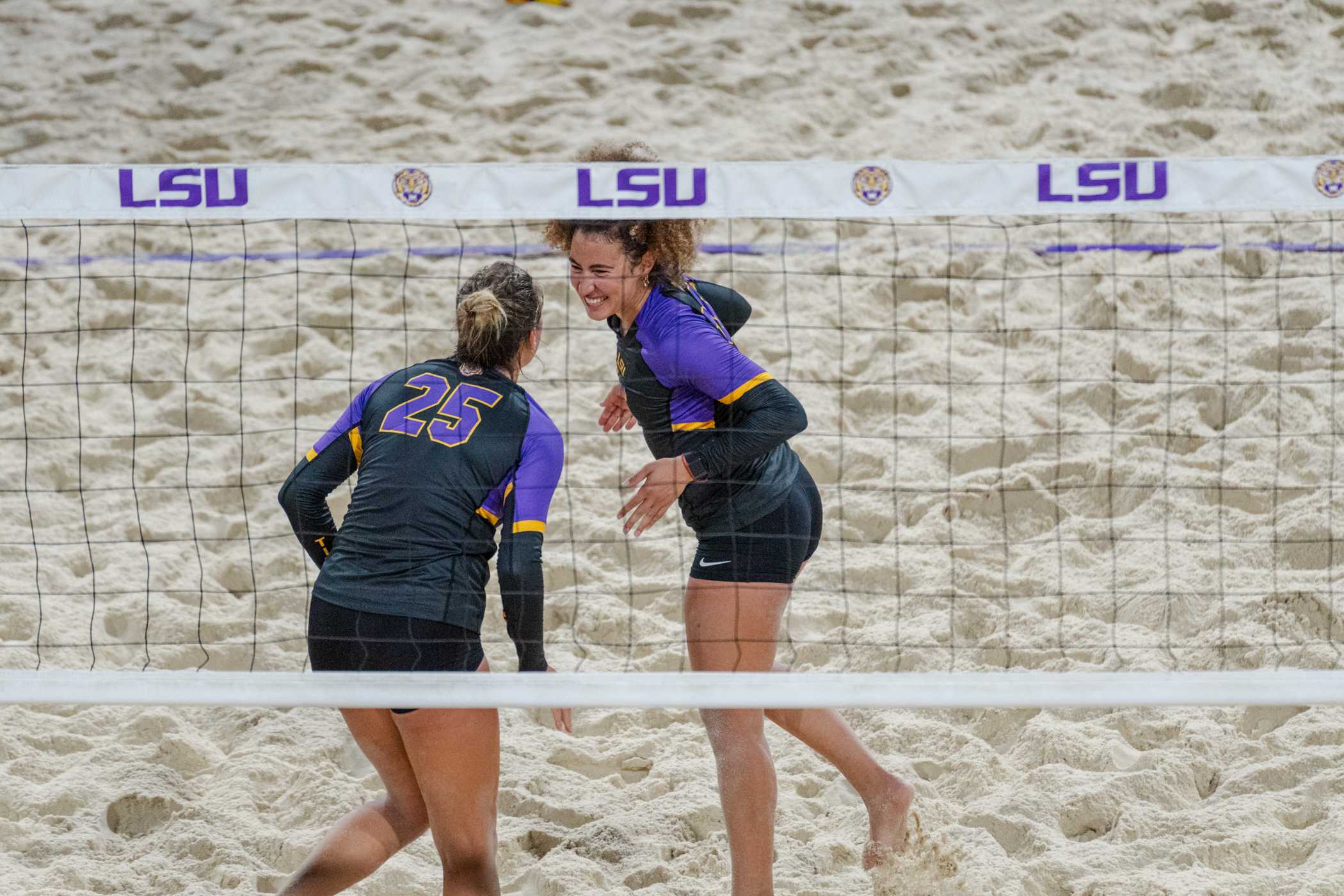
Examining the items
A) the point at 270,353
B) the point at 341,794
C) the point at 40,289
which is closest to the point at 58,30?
the point at 40,289

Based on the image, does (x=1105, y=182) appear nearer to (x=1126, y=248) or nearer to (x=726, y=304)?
(x=726, y=304)

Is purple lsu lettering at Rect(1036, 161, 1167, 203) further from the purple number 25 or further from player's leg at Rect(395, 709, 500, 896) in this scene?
player's leg at Rect(395, 709, 500, 896)

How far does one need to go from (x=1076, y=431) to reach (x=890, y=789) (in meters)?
2.11

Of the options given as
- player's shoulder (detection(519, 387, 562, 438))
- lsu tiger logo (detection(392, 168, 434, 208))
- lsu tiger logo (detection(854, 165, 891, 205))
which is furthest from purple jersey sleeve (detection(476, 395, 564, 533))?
lsu tiger logo (detection(854, 165, 891, 205))

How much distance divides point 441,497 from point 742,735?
80 centimetres

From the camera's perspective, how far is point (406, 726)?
2748 mm

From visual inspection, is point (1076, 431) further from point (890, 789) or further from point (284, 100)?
point (284, 100)

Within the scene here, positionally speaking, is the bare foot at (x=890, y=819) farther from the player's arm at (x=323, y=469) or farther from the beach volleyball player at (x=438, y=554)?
the player's arm at (x=323, y=469)

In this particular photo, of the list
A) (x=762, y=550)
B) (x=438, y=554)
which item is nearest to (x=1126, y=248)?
(x=762, y=550)

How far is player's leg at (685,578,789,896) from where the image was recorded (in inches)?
116

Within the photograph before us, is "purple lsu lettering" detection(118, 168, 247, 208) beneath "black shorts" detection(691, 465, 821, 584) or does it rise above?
above

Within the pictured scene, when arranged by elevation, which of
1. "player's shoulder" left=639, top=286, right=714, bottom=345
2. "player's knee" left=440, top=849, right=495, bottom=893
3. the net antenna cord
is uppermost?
"player's shoulder" left=639, top=286, right=714, bottom=345

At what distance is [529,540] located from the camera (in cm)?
275

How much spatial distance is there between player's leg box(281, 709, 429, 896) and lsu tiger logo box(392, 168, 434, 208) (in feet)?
3.46
